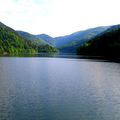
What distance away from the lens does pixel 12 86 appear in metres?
65.7

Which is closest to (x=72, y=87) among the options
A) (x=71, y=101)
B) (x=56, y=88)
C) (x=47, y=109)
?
(x=56, y=88)

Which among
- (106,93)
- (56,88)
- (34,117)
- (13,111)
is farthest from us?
(56,88)

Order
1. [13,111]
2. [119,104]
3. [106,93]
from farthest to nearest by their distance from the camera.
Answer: [106,93]
[119,104]
[13,111]

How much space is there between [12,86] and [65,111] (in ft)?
82.0

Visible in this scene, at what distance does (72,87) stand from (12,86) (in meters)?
13.5

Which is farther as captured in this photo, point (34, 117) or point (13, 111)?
point (13, 111)

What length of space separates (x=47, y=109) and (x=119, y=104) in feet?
40.4

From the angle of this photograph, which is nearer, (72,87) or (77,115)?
(77,115)

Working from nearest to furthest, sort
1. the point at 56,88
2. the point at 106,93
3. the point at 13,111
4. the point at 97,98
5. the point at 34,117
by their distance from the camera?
the point at 34,117 → the point at 13,111 → the point at 97,98 → the point at 106,93 → the point at 56,88

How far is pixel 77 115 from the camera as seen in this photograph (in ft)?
136

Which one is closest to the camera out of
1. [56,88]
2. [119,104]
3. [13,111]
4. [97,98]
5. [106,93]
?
[13,111]

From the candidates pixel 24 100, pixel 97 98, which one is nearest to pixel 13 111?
pixel 24 100

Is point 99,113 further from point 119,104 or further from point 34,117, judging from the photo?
point 34,117

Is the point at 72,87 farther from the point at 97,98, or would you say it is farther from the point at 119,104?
the point at 119,104
